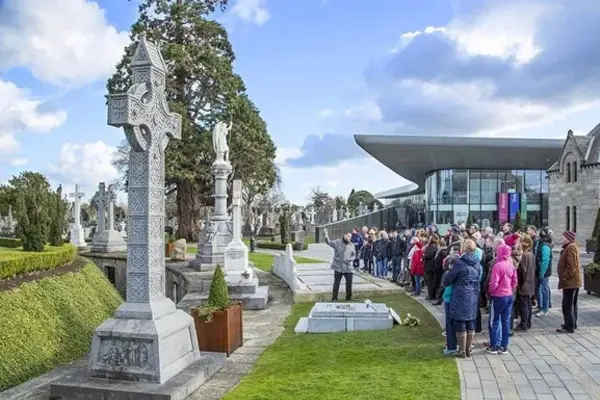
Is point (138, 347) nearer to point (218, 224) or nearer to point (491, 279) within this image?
point (491, 279)

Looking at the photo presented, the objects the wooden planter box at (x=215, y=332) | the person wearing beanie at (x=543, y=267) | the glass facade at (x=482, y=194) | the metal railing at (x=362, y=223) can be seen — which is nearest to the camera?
the wooden planter box at (x=215, y=332)

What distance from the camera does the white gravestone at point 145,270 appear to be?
5863 millimetres

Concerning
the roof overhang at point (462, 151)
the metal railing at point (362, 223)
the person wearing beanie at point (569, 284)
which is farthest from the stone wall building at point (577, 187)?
the person wearing beanie at point (569, 284)

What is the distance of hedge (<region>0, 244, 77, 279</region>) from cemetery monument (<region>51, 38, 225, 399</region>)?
407 cm

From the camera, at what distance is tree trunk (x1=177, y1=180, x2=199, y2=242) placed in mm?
34838

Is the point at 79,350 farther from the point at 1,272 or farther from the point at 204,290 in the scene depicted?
the point at 204,290

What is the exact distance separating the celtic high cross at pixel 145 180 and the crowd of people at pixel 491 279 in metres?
3.94

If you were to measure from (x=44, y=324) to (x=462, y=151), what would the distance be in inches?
1614

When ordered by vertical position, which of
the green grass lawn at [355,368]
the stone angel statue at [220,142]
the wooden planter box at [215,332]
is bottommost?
the green grass lawn at [355,368]

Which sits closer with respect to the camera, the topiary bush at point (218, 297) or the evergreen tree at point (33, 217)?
the topiary bush at point (218, 297)

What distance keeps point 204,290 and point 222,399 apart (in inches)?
338

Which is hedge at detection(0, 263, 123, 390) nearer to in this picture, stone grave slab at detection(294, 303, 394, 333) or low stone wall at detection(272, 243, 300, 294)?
stone grave slab at detection(294, 303, 394, 333)

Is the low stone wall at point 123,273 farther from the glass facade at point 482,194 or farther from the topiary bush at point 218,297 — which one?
the glass facade at point 482,194

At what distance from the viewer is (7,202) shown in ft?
167
